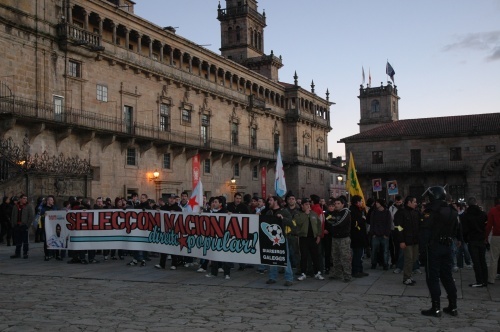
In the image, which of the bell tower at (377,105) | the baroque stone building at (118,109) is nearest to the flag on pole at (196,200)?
the baroque stone building at (118,109)

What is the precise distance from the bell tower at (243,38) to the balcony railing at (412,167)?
15.9m

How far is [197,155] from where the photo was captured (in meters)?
39.0

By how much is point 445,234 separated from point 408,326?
5.13 feet

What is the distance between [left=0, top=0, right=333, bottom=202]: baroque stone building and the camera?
83.7 feet

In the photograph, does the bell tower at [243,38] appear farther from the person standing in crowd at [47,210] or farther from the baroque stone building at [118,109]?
the person standing in crowd at [47,210]

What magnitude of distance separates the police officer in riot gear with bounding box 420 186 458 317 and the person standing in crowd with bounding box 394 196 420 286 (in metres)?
2.93

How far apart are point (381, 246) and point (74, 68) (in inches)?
858

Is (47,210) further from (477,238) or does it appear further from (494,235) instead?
(494,235)

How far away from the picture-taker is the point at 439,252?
8.05 meters

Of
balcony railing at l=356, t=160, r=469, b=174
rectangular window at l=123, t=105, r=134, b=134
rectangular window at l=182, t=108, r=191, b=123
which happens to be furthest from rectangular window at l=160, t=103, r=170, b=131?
balcony railing at l=356, t=160, r=469, b=174

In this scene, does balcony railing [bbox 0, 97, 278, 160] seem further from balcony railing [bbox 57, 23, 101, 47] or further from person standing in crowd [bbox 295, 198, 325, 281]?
person standing in crowd [bbox 295, 198, 325, 281]

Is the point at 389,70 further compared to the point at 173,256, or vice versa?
the point at 389,70

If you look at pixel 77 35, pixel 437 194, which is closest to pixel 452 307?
pixel 437 194

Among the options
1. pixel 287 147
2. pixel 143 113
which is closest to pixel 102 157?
pixel 143 113
